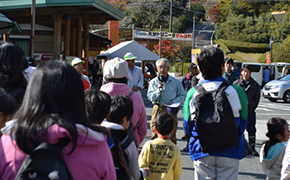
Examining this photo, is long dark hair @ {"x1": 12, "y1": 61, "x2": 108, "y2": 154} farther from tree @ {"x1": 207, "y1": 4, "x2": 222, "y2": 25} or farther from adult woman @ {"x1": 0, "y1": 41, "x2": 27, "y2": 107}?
tree @ {"x1": 207, "y1": 4, "x2": 222, "y2": 25}

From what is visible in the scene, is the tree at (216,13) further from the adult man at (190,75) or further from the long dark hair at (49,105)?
the long dark hair at (49,105)

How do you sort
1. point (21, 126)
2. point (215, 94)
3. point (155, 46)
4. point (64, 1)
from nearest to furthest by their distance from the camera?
point (21, 126)
point (215, 94)
point (64, 1)
point (155, 46)

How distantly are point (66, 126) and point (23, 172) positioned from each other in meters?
0.27

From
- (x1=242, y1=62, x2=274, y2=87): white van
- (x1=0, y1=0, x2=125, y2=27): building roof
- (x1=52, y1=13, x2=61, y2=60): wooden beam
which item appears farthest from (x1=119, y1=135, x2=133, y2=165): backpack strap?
(x1=242, y1=62, x2=274, y2=87): white van

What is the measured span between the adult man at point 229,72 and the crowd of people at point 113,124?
3594mm

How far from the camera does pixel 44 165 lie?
174 centimetres

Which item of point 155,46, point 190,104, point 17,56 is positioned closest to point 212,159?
point 190,104

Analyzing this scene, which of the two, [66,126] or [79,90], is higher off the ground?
[79,90]

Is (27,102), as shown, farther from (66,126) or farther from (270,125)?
(270,125)

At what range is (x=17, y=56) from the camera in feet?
10.9

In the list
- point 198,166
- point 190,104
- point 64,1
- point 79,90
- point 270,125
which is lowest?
point 198,166

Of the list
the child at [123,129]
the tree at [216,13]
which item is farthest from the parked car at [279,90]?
the tree at [216,13]

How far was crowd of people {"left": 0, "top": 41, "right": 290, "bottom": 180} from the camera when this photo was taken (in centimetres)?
191

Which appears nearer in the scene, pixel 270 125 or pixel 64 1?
pixel 270 125
